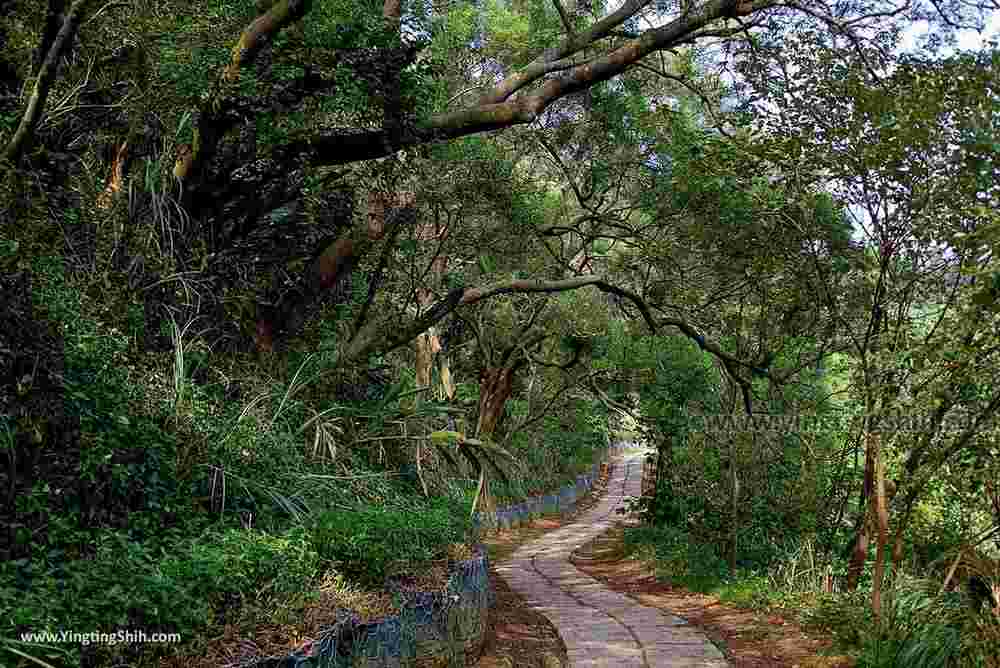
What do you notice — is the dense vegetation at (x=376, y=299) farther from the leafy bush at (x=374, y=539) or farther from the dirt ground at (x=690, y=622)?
the dirt ground at (x=690, y=622)

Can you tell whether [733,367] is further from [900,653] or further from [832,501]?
[900,653]

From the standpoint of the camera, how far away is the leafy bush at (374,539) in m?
5.84

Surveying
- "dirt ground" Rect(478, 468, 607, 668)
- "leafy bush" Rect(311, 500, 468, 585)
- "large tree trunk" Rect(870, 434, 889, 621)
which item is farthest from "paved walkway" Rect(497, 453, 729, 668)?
"leafy bush" Rect(311, 500, 468, 585)

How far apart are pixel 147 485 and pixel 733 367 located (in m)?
7.62

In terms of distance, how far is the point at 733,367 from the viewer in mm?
11031

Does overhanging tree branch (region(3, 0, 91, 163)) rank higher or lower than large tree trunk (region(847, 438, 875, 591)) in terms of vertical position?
higher

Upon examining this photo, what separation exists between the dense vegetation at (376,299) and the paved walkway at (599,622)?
1.24 metres

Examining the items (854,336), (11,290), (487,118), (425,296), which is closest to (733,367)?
(854,336)

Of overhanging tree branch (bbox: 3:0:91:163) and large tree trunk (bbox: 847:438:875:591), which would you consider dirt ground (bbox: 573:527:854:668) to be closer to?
large tree trunk (bbox: 847:438:875:591)

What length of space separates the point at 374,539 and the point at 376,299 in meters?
7.48

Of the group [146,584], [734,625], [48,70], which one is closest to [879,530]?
[734,625]

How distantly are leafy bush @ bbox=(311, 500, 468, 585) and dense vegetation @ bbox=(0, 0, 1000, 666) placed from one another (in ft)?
0.10

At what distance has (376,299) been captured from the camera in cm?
1329

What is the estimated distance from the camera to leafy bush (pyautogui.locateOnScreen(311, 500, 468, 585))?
230 inches
